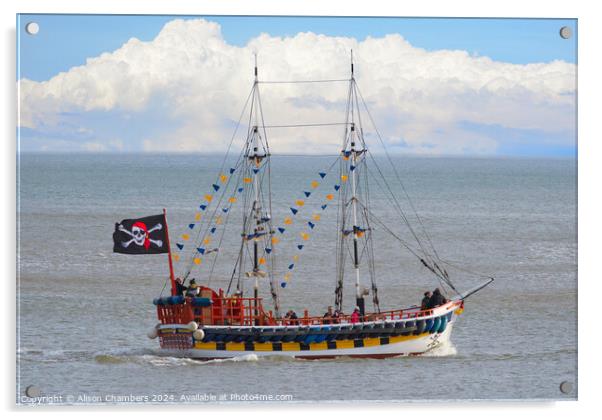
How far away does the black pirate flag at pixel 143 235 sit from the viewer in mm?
29344

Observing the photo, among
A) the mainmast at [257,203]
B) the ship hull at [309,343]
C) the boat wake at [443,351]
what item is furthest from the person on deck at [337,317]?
the boat wake at [443,351]

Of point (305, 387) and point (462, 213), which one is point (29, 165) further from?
point (462, 213)

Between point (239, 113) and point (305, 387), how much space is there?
4.73 meters

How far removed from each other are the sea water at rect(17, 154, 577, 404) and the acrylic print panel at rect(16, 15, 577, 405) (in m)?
0.06

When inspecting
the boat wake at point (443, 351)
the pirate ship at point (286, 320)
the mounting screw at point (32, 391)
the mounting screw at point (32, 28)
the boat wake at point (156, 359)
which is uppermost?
the mounting screw at point (32, 28)

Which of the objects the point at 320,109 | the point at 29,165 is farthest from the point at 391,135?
the point at 29,165

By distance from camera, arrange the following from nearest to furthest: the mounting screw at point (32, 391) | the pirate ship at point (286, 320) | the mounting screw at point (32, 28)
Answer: the mounting screw at point (32, 391)
the mounting screw at point (32, 28)
the pirate ship at point (286, 320)

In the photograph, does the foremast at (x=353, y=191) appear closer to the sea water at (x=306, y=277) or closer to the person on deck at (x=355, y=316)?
the person on deck at (x=355, y=316)

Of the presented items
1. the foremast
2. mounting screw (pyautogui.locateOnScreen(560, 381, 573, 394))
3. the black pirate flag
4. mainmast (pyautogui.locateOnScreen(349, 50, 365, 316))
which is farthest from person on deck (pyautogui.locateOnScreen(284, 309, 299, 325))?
mounting screw (pyautogui.locateOnScreen(560, 381, 573, 394))

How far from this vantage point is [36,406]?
1077 inches

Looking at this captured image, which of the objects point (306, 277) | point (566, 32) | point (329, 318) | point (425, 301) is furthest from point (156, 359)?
point (566, 32)

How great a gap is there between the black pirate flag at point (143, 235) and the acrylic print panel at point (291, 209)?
0.13 ft

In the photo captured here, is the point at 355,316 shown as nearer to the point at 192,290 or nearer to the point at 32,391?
the point at 192,290

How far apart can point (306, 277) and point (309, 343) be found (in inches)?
153
